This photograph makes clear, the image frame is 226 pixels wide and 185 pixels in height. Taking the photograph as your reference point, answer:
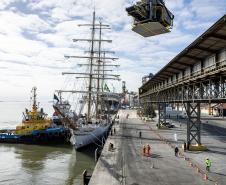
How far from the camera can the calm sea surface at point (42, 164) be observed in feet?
137

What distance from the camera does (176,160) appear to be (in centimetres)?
3881

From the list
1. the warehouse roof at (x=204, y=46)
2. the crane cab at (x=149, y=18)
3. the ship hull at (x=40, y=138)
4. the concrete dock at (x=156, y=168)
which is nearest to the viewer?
the warehouse roof at (x=204, y=46)

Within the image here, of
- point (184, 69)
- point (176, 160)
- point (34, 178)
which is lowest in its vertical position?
point (34, 178)

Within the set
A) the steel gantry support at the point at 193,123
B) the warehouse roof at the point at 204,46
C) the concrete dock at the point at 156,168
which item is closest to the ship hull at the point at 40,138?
the concrete dock at the point at 156,168

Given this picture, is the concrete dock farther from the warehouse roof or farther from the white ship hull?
the white ship hull

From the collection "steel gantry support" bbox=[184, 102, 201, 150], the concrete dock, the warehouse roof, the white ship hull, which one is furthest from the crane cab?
the white ship hull

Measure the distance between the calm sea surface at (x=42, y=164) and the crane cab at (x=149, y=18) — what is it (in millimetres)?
21528

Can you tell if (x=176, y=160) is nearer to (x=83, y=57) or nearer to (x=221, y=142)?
(x=221, y=142)

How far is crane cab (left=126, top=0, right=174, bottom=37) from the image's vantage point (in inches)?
1142

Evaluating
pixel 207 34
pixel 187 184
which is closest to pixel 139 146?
pixel 187 184

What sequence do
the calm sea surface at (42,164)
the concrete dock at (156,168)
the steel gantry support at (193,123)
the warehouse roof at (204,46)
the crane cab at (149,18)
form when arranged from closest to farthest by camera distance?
the warehouse roof at (204,46) < the crane cab at (149,18) < the concrete dock at (156,168) < the calm sea surface at (42,164) < the steel gantry support at (193,123)

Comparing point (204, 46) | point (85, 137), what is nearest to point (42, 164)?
point (85, 137)

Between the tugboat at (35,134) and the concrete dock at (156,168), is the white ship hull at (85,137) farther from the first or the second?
the concrete dock at (156,168)

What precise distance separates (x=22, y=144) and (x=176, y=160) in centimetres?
4331
